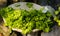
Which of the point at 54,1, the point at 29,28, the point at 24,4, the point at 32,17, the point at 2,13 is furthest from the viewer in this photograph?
the point at 54,1

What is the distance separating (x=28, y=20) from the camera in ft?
6.85

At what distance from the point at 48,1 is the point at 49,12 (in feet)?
1.96

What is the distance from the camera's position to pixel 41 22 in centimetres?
209

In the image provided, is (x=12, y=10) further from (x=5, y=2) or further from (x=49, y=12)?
(x=5, y=2)

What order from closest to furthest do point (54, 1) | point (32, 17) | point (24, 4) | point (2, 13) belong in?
point (32, 17) < point (2, 13) < point (24, 4) < point (54, 1)

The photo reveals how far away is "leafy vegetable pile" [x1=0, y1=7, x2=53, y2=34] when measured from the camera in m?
2.04

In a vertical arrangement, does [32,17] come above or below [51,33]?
above

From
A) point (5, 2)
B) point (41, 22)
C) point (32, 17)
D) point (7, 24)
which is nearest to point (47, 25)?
point (41, 22)

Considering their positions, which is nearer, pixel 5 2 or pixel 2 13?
pixel 2 13

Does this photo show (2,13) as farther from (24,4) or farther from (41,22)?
(41,22)

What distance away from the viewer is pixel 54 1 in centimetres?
282

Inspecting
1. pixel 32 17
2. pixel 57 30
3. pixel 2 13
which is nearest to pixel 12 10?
pixel 2 13

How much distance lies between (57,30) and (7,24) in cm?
63

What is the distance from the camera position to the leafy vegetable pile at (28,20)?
204 cm
